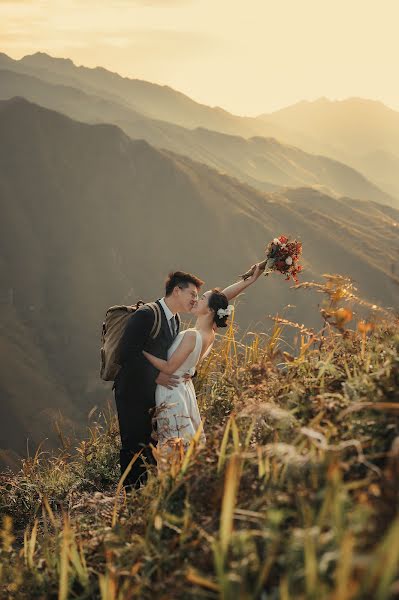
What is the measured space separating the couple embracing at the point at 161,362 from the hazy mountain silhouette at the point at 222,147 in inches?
3983

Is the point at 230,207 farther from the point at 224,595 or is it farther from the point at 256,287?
the point at 224,595

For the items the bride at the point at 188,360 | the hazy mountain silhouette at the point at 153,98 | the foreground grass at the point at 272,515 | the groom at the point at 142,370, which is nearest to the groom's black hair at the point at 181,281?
the groom at the point at 142,370

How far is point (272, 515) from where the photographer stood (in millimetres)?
1789

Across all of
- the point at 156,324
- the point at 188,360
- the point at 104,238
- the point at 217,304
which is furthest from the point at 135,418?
the point at 104,238

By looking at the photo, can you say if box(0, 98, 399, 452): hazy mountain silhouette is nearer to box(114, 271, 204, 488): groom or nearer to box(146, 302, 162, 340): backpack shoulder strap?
box(114, 271, 204, 488): groom

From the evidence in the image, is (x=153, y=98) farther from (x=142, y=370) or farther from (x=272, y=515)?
(x=272, y=515)

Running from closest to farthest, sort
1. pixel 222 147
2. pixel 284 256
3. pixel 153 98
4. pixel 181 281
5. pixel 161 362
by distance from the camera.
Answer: pixel 161 362
pixel 181 281
pixel 284 256
pixel 222 147
pixel 153 98

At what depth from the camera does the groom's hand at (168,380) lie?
14.2 feet

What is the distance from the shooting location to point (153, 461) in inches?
179

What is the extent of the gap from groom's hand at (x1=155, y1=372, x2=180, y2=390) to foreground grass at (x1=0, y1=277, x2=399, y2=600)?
2.58 ft

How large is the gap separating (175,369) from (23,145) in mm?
55380

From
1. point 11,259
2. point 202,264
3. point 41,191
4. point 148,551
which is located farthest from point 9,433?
point 148,551

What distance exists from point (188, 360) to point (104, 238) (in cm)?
4792

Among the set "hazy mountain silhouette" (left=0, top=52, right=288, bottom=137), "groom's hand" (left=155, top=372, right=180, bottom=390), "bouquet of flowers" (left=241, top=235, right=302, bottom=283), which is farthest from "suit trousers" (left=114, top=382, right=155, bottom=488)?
"hazy mountain silhouette" (left=0, top=52, right=288, bottom=137)
